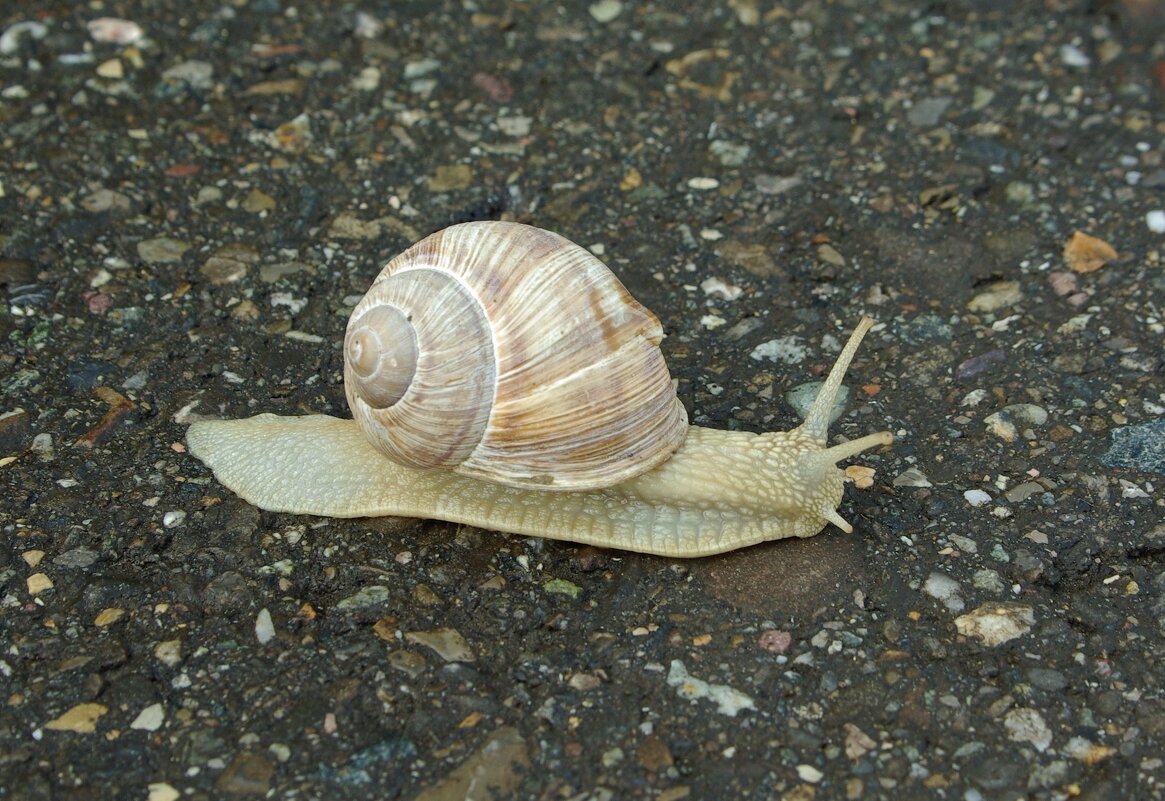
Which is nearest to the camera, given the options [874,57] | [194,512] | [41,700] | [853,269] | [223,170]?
[41,700]

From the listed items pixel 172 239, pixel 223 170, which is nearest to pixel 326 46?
pixel 223 170

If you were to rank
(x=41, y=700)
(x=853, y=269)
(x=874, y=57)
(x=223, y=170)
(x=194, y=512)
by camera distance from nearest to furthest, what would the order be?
(x=41, y=700), (x=194, y=512), (x=853, y=269), (x=223, y=170), (x=874, y=57)

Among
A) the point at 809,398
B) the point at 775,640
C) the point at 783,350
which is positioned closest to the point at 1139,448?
the point at 809,398

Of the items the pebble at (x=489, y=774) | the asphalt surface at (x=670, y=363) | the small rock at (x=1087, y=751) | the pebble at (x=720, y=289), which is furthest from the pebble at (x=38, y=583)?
the small rock at (x=1087, y=751)

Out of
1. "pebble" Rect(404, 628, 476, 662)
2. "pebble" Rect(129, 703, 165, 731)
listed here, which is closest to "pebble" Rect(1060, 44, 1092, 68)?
"pebble" Rect(404, 628, 476, 662)

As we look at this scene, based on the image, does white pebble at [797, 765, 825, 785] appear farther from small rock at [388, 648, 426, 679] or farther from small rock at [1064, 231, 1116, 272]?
small rock at [1064, 231, 1116, 272]

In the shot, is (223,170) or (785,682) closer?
(785,682)

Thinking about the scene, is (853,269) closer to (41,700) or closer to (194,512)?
(194,512)
